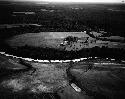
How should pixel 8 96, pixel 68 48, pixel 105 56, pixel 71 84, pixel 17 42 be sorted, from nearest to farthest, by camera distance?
pixel 8 96
pixel 71 84
pixel 105 56
pixel 68 48
pixel 17 42

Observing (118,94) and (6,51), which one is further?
(6,51)

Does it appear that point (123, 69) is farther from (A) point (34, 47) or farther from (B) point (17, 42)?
(B) point (17, 42)

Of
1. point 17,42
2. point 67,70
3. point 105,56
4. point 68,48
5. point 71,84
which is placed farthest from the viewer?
point 17,42

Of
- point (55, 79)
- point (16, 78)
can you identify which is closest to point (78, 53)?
point (55, 79)

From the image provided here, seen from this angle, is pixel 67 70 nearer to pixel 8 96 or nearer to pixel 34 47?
pixel 8 96

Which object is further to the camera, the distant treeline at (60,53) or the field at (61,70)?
the distant treeline at (60,53)

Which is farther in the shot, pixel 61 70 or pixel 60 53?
pixel 60 53

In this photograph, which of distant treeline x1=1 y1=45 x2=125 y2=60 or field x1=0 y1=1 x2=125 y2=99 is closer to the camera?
field x1=0 y1=1 x2=125 y2=99
